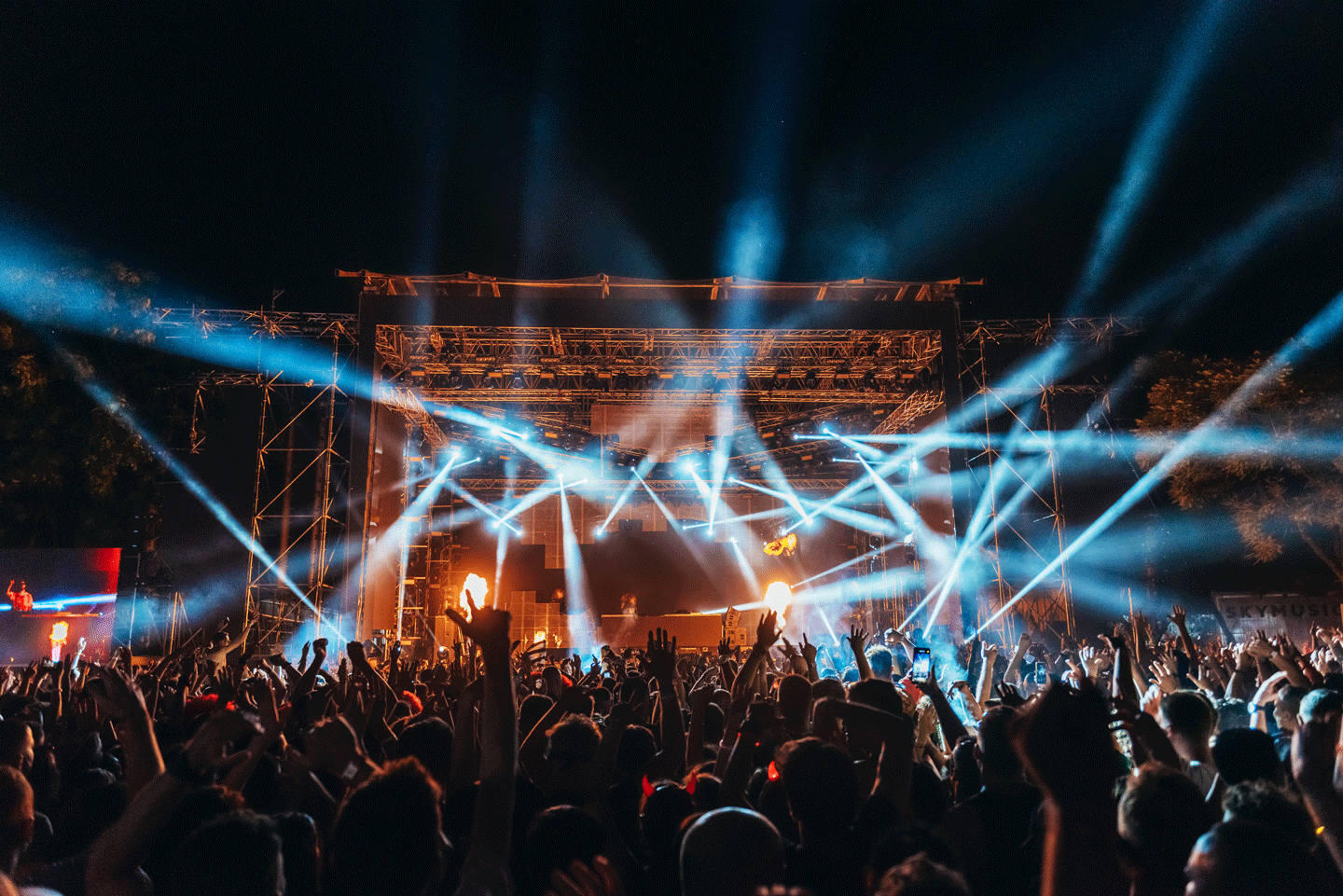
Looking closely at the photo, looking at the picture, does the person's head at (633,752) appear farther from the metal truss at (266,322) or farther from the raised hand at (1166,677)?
the metal truss at (266,322)

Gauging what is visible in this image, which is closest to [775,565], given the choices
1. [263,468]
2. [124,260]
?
[263,468]

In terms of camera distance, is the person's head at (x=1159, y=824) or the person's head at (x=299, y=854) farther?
the person's head at (x=299, y=854)

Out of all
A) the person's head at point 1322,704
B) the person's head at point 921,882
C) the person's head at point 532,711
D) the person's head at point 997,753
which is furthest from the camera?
the person's head at point 532,711

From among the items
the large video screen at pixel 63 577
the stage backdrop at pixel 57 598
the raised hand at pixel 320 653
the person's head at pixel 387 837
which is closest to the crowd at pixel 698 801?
the person's head at pixel 387 837

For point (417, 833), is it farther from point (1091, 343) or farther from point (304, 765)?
point (1091, 343)

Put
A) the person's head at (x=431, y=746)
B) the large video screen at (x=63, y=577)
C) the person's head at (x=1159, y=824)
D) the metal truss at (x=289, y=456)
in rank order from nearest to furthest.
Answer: the person's head at (x=1159, y=824) < the person's head at (x=431, y=746) < the metal truss at (x=289, y=456) < the large video screen at (x=63, y=577)

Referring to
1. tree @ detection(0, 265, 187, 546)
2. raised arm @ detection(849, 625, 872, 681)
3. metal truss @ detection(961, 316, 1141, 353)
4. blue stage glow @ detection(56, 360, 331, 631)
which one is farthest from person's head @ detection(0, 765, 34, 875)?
tree @ detection(0, 265, 187, 546)

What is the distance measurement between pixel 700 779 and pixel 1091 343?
604 inches

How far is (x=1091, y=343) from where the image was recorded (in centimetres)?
1591

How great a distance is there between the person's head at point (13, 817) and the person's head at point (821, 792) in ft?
6.06

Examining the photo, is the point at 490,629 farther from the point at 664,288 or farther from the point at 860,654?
the point at 664,288

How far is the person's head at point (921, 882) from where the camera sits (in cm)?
138

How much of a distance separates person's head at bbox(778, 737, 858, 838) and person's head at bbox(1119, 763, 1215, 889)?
0.58m

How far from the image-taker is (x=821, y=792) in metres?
2.07
